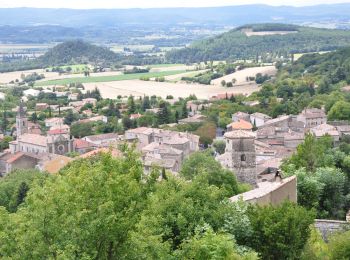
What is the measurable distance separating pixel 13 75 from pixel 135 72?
26.7 metres

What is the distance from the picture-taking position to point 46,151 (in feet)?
207

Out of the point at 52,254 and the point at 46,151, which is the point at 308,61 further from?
the point at 52,254

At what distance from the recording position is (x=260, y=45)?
184 meters

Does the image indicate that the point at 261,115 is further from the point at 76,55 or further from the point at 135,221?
the point at 76,55

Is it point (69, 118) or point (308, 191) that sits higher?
point (308, 191)

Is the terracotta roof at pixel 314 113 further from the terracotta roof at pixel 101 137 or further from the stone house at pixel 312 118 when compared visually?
the terracotta roof at pixel 101 137

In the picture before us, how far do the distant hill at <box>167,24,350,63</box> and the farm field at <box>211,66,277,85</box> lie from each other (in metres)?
32.7

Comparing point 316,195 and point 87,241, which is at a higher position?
point 87,241

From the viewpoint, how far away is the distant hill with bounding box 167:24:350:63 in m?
172

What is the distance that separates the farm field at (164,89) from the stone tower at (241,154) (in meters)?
71.2

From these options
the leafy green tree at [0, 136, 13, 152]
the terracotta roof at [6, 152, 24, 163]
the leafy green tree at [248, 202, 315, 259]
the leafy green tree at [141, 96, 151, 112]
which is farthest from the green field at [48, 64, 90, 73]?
the leafy green tree at [248, 202, 315, 259]

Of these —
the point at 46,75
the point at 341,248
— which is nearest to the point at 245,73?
the point at 46,75

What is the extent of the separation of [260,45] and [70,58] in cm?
4788

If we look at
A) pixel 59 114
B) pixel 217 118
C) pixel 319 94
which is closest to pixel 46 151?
pixel 217 118
